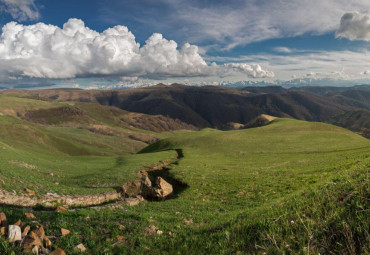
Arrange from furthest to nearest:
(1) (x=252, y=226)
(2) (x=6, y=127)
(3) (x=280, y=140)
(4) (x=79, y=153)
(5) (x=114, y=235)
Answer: (4) (x=79, y=153), (2) (x=6, y=127), (3) (x=280, y=140), (5) (x=114, y=235), (1) (x=252, y=226)

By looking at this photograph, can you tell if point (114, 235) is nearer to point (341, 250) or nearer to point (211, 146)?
point (341, 250)

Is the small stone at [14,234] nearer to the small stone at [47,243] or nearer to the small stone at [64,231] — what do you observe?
the small stone at [47,243]

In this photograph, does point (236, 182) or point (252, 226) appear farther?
point (236, 182)

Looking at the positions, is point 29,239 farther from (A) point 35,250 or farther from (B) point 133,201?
(B) point 133,201

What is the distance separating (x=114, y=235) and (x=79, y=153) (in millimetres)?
123949

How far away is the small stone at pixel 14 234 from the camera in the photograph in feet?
20.7

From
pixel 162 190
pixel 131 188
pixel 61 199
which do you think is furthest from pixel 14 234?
pixel 131 188

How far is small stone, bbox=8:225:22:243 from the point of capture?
6.32 m

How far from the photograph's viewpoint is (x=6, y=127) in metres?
99.8

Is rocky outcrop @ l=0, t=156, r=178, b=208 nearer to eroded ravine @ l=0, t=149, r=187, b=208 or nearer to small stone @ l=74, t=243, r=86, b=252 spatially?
eroded ravine @ l=0, t=149, r=187, b=208

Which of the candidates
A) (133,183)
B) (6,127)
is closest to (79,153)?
(6,127)

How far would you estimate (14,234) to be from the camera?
252 inches

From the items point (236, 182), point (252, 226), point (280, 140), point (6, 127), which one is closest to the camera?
point (252, 226)

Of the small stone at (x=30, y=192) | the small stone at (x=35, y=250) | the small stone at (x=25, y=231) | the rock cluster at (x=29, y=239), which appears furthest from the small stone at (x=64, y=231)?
the small stone at (x=30, y=192)
